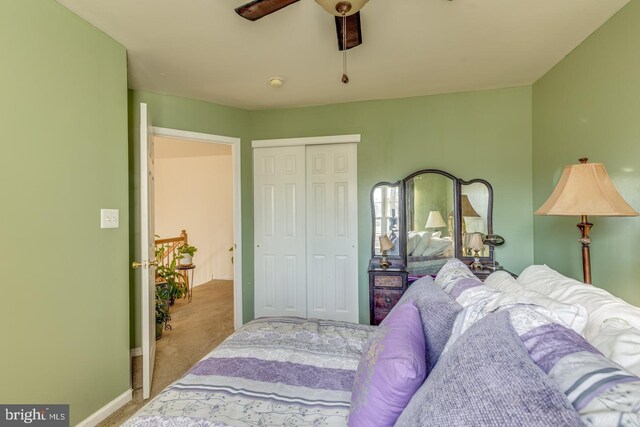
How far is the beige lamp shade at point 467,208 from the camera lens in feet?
10.0

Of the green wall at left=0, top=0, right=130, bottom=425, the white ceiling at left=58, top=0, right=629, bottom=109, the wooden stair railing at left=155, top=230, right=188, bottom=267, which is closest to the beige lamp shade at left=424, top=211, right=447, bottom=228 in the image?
the white ceiling at left=58, top=0, right=629, bottom=109

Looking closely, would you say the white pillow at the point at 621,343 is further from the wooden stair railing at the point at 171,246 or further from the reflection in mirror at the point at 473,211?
the wooden stair railing at the point at 171,246

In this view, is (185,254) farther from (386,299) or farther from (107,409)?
(386,299)

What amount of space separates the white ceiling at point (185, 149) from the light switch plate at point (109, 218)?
3.03 metres

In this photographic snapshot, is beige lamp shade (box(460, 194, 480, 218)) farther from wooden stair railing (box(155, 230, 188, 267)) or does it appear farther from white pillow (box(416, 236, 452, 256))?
wooden stair railing (box(155, 230, 188, 267))

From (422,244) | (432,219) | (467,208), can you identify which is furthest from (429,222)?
(467,208)

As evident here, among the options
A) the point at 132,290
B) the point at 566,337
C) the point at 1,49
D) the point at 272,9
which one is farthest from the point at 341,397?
the point at 132,290

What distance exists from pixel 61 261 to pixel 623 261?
3.26m

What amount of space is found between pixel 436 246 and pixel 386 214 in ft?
1.96

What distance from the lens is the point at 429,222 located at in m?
3.14

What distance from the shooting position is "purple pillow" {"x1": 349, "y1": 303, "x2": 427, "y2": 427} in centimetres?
84

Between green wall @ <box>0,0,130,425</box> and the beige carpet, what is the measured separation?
0.21 m

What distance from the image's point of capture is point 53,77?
1702mm

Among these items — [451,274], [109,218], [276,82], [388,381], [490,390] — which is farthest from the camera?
[276,82]
